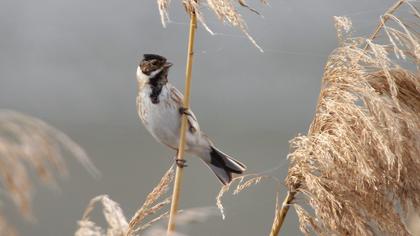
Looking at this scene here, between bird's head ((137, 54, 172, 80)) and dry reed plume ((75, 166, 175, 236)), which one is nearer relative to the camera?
dry reed plume ((75, 166, 175, 236))

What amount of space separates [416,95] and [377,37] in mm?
177

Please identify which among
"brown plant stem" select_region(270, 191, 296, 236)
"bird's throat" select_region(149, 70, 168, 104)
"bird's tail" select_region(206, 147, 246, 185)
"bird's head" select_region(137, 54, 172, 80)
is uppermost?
"bird's head" select_region(137, 54, 172, 80)

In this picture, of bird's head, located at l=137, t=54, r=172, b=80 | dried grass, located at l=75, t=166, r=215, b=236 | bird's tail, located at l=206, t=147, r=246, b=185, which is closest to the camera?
dried grass, located at l=75, t=166, r=215, b=236

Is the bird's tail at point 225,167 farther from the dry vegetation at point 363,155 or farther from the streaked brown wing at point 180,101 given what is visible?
the dry vegetation at point 363,155

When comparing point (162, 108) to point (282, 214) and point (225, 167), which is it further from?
point (282, 214)

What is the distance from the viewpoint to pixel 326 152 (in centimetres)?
159

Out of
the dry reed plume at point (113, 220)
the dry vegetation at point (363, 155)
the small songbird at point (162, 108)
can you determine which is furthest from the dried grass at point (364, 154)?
the small songbird at point (162, 108)

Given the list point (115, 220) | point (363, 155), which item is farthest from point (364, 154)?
point (115, 220)

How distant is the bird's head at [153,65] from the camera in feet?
7.95

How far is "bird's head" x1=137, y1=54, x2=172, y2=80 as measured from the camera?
2.42 meters

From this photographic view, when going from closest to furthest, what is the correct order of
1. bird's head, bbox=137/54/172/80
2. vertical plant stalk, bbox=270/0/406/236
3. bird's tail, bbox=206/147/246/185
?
vertical plant stalk, bbox=270/0/406/236 → bird's head, bbox=137/54/172/80 → bird's tail, bbox=206/147/246/185

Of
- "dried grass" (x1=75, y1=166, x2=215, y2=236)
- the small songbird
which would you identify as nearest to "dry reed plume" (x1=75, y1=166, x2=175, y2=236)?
"dried grass" (x1=75, y1=166, x2=215, y2=236)

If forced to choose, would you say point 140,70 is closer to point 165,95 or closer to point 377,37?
point 165,95

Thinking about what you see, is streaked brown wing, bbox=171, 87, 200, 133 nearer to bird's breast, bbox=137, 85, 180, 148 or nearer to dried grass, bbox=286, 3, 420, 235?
bird's breast, bbox=137, 85, 180, 148
